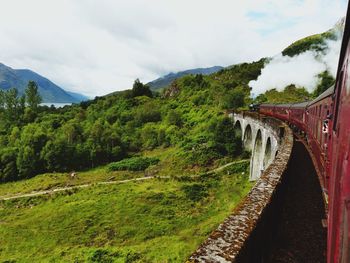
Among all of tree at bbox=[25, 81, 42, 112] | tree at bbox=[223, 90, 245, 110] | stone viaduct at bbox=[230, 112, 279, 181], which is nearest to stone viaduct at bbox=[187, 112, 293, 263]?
stone viaduct at bbox=[230, 112, 279, 181]

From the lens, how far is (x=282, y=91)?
282 feet

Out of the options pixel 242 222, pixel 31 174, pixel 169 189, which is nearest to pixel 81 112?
pixel 31 174

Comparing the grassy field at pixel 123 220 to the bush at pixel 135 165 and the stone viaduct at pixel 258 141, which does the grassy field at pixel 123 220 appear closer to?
Result: the stone viaduct at pixel 258 141

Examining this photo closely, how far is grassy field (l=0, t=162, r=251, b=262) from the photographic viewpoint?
23.5 meters

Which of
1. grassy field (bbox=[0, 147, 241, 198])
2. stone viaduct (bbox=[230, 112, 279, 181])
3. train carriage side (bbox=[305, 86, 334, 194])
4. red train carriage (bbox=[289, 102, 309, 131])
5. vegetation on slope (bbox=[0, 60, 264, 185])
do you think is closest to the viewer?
train carriage side (bbox=[305, 86, 334, 194])

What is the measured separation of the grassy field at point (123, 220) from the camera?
926 inches

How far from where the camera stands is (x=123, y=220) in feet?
97.1

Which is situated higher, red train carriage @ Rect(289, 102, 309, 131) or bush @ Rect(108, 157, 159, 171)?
red train carriage @ Rect(289, 102, 309, 131)

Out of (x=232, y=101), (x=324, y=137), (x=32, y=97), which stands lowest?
(x=324, y=137)

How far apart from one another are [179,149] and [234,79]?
54.8 meters

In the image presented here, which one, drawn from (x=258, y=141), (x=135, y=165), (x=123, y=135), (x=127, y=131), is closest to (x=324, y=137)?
(x=258, y=141)

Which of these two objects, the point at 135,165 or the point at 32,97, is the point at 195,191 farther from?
the point at 32,97

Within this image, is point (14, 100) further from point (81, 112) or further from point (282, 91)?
point (282, 91)

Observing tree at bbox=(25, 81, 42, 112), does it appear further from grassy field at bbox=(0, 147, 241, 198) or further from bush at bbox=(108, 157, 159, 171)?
bush at bbox=(108, 157, 159, 171)
